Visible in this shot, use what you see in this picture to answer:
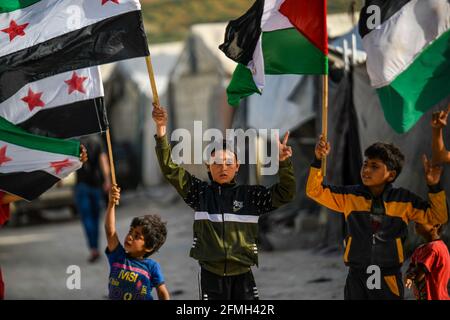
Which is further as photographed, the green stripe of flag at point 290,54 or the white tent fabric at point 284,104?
the white tent fabric at point 284,104

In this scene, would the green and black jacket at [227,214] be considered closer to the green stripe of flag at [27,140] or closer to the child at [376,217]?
the child at [376,217]

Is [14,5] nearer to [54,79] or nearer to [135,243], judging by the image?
[54,79]

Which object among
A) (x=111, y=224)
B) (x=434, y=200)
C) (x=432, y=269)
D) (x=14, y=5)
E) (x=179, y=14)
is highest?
(x=179, y=14)

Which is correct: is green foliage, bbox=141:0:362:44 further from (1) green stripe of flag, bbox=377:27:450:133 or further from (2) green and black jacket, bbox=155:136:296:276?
(2) green and black jacket, bbox=155:136:296:276

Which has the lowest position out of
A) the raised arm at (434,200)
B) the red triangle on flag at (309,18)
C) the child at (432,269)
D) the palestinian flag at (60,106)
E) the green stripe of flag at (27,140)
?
the child at (432,269)

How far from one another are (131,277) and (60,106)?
1592 millimetres

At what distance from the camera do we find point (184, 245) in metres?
13.9

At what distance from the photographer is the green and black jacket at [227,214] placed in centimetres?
607

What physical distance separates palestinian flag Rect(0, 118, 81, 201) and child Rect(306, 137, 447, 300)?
6.39 feet

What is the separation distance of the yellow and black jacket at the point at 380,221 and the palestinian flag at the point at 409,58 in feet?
2.19

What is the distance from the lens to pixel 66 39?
7090 millimetres

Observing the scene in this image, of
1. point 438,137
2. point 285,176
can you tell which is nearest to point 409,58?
point 438,137

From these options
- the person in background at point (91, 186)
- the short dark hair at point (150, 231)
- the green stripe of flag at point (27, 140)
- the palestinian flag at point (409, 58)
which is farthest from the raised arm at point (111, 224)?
the person in background at point (91, 186)

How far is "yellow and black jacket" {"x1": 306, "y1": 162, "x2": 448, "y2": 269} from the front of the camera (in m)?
6.01
